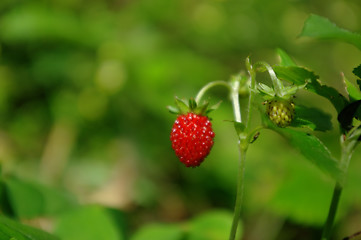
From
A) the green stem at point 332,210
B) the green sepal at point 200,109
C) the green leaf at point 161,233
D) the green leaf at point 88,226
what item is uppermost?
the green sepal at point 200,109

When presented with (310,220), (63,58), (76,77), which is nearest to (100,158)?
Result: (76,77)

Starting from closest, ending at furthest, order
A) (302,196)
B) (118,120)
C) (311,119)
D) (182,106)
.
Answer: (311,119)
(182,106)
(302,196)
(118,120)

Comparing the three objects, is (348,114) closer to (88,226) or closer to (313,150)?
(313,150)

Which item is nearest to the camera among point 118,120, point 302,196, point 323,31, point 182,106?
point 323,31

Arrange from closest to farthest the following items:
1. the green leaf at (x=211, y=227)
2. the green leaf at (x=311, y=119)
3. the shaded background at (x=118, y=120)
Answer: the green leaf at (x=311, y=119) → the green leaf at (x=211, y=227) → the shaded background at (x=118, y=120)

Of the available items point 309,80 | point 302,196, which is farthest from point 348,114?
point 302,196

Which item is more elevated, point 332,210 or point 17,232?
point 332,210

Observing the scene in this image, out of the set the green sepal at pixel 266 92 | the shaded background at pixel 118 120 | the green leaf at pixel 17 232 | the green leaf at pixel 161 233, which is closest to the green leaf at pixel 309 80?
the green sepal at pixel 266 92

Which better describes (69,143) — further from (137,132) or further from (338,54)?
(338,54)

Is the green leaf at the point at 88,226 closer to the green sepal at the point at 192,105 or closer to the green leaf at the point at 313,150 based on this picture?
the green sepal at the point at 192,105
